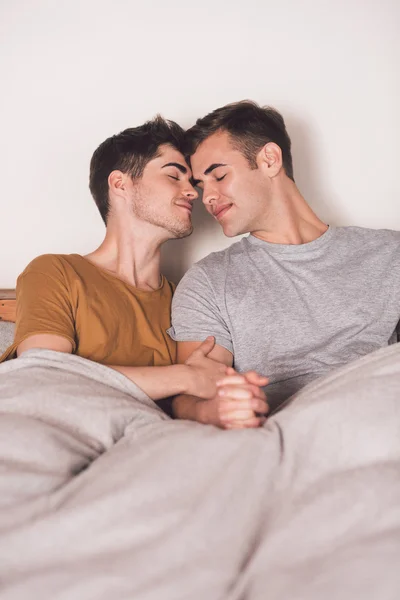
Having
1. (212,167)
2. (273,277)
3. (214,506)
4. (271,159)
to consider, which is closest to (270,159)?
(271,159)

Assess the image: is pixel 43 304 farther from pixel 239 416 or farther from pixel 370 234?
pixel 370 234

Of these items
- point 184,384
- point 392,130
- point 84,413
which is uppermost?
point 392,130

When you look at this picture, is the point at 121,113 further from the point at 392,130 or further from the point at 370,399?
the point at 370,399

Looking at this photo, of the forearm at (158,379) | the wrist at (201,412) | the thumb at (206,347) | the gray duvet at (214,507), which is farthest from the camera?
the thumb at (206,347)

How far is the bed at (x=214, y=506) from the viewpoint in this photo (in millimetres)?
573

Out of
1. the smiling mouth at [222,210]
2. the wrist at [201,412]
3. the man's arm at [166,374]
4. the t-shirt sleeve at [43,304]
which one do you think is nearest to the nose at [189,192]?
the smiling mouth at [222,210]

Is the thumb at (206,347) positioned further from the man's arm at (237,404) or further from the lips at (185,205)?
the lips at (185,205)

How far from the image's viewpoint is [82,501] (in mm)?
677

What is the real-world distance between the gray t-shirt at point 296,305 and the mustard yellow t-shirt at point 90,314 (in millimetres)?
76

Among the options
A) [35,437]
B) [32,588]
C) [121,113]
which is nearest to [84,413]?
[35,437]

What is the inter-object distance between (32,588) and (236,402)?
0.48 meters

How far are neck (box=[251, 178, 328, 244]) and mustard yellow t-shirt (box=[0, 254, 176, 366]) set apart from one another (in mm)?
372

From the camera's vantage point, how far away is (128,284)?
154 centimetres

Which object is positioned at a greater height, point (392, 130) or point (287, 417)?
point (392, 130)
